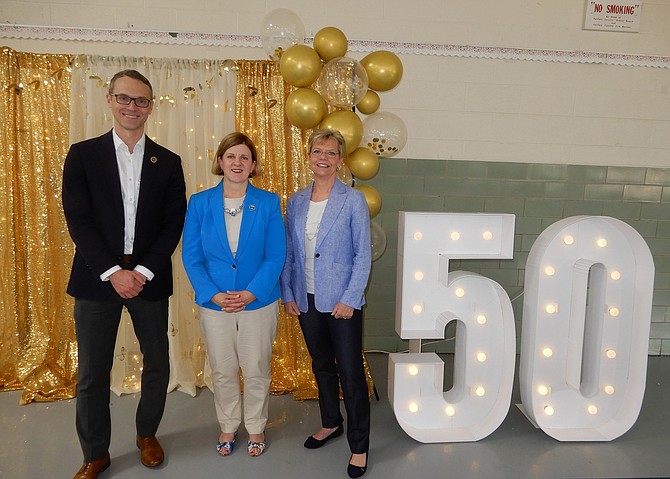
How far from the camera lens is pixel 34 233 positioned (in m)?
2.86

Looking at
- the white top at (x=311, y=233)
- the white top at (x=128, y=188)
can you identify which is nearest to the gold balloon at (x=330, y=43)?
the white top at (x=311, y=233)

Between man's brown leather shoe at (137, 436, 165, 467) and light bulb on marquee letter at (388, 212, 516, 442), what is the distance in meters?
1.11

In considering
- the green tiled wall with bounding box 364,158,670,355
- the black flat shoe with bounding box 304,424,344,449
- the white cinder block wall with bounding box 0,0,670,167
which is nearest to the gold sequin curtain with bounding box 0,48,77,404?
the white cinder block wall with bounding box 0,0,670,167

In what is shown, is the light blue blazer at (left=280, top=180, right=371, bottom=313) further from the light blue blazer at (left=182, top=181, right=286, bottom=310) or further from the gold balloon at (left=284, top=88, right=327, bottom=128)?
the gold balloon at (left=284, top=88, right=327, bottom=128)

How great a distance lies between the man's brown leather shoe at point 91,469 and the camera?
77.0 inches

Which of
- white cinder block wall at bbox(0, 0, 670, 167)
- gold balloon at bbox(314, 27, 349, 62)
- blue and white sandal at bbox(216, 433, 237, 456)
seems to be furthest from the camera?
white cinder block wall at bbox(0, 0, 670, 167)

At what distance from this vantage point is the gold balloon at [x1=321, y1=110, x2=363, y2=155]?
7.88ft

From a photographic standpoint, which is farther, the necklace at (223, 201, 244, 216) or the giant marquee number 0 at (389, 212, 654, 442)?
the giant marquee number 0 at (389, 212, 654, 442)

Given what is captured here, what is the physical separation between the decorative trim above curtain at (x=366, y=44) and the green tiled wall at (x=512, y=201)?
0.75 meters

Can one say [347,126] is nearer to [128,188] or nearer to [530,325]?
[128,188]

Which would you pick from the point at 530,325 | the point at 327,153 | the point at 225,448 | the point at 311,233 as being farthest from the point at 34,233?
the point at 530,325

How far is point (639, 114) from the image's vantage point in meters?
3.46

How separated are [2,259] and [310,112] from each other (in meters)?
2.10

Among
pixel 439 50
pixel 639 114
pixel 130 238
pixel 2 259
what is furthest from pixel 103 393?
pixel 639 114
